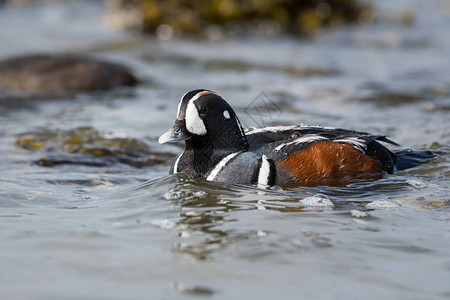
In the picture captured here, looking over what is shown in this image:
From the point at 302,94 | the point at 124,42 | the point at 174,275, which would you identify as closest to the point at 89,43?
the point at 124,42

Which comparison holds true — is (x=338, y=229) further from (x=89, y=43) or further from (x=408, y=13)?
(x=408, y=13)

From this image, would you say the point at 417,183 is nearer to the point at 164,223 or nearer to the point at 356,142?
the point at 356,142

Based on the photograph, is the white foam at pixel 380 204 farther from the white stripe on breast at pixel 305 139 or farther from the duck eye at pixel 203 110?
the duck eye at pixel 203 110

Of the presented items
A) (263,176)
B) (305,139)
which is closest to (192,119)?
(263,176)

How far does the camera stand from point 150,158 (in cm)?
724

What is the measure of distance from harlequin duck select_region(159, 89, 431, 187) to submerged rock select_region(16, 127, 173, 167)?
4.59 ft

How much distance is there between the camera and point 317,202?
5145mm

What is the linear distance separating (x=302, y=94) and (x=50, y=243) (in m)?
7.16

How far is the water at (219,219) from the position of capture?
11.8 ft

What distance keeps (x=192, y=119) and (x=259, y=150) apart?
2.26ft

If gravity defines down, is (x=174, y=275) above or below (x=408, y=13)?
below

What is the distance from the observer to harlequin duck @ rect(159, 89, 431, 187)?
18.3ft

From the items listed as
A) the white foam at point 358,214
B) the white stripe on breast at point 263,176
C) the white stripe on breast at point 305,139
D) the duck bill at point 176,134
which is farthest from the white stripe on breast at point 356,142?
the duck bill at point 176,134

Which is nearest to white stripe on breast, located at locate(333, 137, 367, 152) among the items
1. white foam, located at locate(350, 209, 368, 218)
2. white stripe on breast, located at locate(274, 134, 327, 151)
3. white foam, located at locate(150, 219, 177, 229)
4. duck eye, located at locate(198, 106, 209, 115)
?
white stripe on breast, located at locate(274, 134, 327, 151)
